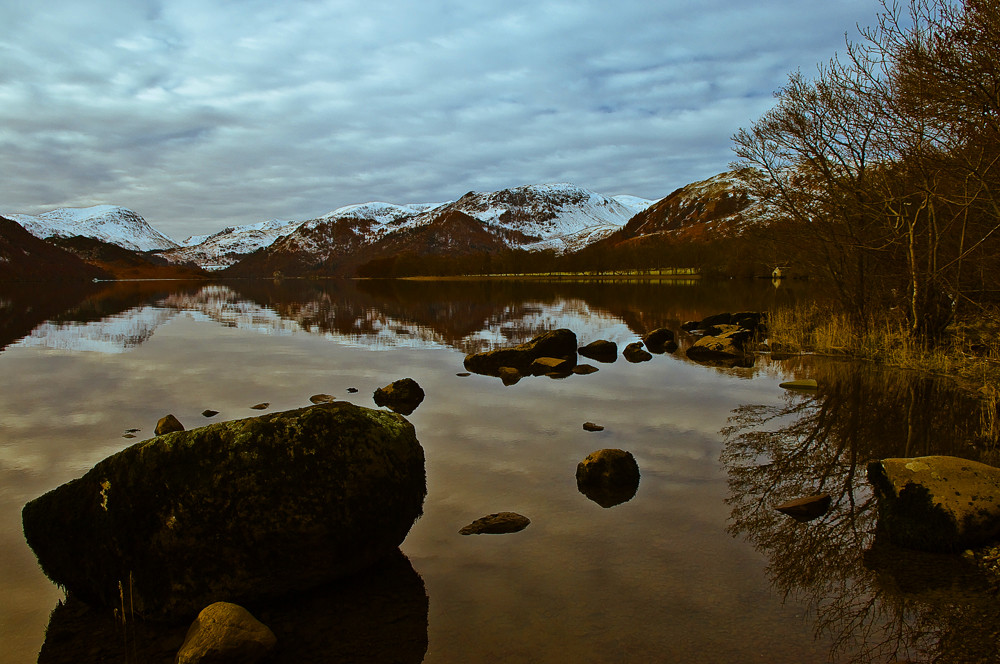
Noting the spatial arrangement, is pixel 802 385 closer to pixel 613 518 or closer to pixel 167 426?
pixel 613 518

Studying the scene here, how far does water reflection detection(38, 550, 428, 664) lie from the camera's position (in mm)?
5453

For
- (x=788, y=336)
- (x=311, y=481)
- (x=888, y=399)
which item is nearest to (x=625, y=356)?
(x=788, y=336)

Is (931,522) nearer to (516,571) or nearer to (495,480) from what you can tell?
(516,571)

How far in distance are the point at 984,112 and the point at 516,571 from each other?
11.1 meters

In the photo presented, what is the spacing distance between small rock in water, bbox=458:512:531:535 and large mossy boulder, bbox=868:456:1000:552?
→ 4.47 m

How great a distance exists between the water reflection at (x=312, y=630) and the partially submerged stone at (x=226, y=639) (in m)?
0.26

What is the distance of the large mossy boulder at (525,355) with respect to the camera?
2061 centimetres

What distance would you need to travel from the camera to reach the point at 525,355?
2136cm

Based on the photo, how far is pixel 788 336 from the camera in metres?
24.5

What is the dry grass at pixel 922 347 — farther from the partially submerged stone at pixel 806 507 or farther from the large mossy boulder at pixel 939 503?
the partially submerged stone at pixel 806 507

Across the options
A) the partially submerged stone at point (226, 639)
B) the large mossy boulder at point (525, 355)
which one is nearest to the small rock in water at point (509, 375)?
the large mossy boulder at point (525, 355)

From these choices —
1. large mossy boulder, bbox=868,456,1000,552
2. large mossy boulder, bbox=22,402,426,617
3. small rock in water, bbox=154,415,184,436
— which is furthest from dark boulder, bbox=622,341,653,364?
large mossy boulder, bbox=22,402,426,617

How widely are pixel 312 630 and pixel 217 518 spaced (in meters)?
1.51

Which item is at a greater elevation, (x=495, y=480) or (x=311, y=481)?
(x=311, y=481)
